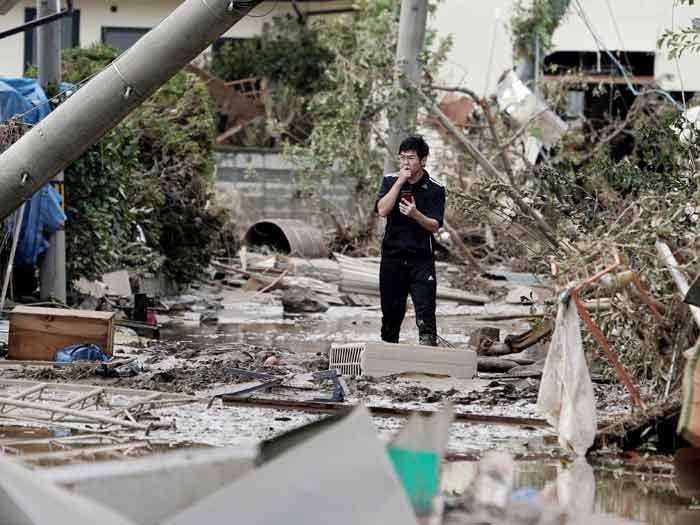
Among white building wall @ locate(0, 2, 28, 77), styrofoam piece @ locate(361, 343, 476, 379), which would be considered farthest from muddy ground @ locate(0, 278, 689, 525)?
white building wall @ locate(0, 2, 28, 77)

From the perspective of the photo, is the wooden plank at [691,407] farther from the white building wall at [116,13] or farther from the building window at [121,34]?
the building window at [121,34]

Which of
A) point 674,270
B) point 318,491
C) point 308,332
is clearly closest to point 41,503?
point 318,491

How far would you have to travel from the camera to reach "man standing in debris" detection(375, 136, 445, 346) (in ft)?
38.3

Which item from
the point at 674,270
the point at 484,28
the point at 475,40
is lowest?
the point at 674,270

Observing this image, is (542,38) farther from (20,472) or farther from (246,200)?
(20,472)

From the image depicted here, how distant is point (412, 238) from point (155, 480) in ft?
23.1

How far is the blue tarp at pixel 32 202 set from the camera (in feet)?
48.4

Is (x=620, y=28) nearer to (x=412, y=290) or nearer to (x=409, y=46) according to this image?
(x=409, y=46)

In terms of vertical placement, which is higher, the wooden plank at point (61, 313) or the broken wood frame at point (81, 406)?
the wooden plank at point (61, 313)

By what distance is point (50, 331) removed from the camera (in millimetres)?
11773

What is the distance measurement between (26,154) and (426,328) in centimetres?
343

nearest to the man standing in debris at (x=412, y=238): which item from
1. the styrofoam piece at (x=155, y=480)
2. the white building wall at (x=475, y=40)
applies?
the styrofoam piece at (x=155, y=480)

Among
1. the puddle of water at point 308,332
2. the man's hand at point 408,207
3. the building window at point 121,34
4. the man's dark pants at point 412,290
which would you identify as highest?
the building window at point 121,34

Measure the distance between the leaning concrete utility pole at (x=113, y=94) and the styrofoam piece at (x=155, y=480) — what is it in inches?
241
